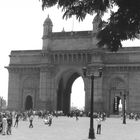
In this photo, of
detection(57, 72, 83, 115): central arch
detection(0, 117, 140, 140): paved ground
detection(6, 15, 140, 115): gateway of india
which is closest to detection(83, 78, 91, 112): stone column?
detection(6, 15, 140, 115): gateway of india

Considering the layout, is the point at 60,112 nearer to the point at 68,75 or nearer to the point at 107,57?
the point at 68,75

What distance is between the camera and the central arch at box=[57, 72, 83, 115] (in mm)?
69375

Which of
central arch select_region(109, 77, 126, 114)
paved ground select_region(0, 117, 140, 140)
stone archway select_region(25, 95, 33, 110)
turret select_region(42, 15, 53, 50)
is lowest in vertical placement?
paved ground select_region(0, 117, 140, 140)

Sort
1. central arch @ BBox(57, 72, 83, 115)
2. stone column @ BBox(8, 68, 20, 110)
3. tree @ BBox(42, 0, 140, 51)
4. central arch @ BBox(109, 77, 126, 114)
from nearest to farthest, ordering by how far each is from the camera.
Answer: tree @ BBox(42, 0, 140, 51) < central arch @ BBox(109, 77, 126, 114) < central arch @ BBox(57, 72, 83, 115) < stone column @ BBox(8, 68, 20, 110)

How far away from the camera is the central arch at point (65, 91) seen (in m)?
69.4

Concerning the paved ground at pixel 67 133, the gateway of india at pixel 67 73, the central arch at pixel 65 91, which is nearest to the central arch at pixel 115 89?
the gateway of india at pixel 67 73

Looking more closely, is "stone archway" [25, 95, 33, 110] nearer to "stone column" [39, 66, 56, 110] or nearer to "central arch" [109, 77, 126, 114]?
"stone column" [39, 66, 56, 110]

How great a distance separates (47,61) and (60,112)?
9.33 m

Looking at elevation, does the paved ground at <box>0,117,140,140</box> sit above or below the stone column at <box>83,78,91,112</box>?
below

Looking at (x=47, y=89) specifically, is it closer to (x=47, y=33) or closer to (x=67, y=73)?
(x=67, y=73)

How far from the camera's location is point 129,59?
63.7 meters

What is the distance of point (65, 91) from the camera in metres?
71.0

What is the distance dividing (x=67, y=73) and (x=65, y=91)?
3862 mm

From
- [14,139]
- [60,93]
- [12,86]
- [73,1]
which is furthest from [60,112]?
[73,1]
